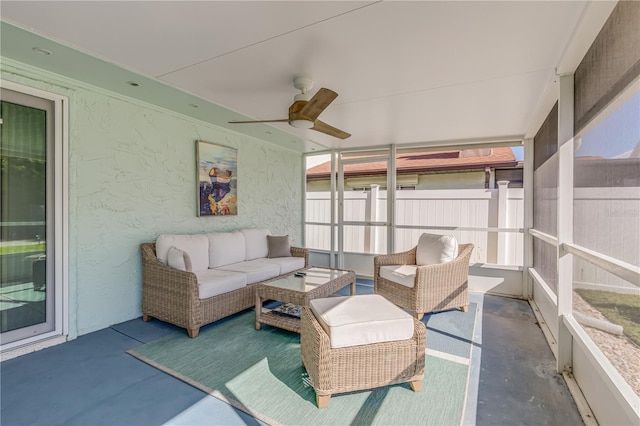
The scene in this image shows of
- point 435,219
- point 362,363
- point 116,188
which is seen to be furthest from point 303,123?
point 435,219

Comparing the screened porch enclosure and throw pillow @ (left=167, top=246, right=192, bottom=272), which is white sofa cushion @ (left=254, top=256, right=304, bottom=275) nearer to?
throw pillow @ (left=167, top=246, right=192, bottom=272)

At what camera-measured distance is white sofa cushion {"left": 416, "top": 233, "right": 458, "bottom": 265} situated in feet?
12.5

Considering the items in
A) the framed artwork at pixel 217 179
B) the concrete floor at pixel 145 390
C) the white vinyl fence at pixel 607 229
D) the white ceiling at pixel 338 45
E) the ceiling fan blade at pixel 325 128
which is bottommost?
the concrete floor at pixel 145 390

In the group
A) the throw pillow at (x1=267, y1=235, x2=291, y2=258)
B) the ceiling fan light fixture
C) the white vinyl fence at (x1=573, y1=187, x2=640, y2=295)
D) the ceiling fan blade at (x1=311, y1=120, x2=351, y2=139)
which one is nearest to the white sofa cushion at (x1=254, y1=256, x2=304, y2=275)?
the throw pillow at (x1=267, y1=235, x2=291, y2=258)

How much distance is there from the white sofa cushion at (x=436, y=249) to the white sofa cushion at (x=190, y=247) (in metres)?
2.86

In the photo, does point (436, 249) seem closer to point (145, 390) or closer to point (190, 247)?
point (190, 247)

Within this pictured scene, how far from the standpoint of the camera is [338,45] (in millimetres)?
2219

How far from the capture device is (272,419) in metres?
1.80

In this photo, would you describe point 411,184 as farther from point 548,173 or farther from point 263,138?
point 263,138

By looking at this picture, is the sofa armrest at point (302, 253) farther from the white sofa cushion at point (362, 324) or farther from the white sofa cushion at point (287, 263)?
the white sofa cushion at point (362, 324)

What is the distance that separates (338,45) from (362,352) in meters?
2.19

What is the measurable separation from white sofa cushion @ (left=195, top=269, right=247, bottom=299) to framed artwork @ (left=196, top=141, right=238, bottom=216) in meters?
1.07

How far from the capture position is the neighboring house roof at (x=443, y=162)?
490 cm

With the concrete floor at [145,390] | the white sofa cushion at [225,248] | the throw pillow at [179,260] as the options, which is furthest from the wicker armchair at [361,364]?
the white sofa cushion at [225,248]
